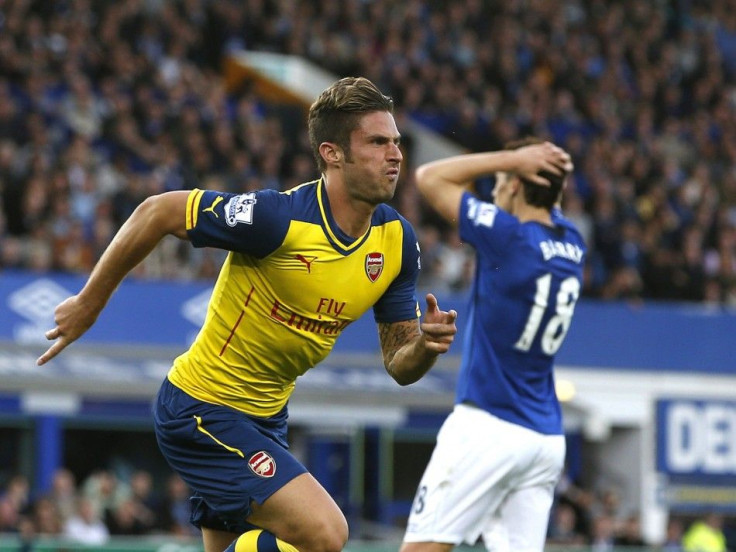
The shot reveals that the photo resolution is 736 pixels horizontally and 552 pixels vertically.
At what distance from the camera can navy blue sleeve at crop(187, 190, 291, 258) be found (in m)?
5.29

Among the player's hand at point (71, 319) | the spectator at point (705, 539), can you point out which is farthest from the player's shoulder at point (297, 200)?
the spectator at point (705, 539)

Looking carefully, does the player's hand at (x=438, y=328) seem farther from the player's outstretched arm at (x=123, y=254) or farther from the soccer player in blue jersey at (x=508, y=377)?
the soccer player in blue jersey at (x=508, y=377)

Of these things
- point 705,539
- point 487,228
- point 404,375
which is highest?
point 487,228

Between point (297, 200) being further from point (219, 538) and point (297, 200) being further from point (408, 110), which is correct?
point (408, 110)

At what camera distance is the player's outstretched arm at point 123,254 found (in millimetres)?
5293

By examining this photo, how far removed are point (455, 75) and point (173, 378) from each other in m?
16.6

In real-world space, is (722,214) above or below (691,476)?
above

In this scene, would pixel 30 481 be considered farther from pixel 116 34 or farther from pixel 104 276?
pixel 104 276

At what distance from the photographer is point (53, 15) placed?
18375 millimetres

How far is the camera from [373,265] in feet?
18.4

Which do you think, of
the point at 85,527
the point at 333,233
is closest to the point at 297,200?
the point at 333,233

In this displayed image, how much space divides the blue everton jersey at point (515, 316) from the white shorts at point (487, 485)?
0.30ft

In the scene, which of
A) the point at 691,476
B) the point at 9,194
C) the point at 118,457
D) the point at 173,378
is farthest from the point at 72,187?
the point at 173,378

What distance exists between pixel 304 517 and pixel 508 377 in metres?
1.63
